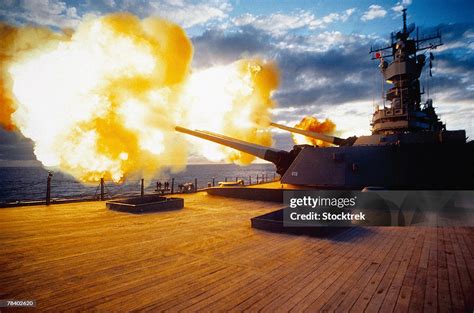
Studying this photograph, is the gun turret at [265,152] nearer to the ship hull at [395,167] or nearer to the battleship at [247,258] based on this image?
the ship hull at [395,167]

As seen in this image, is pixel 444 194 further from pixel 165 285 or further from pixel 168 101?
pixel 168 101

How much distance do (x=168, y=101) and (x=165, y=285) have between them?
1482 centimetres

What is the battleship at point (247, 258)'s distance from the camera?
3846 millimetres

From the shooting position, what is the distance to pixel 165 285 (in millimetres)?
4305

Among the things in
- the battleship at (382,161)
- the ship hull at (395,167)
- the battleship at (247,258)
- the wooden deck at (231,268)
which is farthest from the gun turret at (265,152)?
the wooden deck at (231,268)

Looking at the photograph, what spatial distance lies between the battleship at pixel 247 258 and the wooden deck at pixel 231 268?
25 mm

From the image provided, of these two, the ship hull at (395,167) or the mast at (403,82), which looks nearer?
the ship hull at (395,167)

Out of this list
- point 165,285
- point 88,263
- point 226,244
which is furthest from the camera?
point 226,244

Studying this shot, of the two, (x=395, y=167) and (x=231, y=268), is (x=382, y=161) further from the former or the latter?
(x=231, y=268)

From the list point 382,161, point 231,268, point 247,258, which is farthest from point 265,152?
point 231,268

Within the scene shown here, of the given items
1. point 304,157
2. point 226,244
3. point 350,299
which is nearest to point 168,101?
point 304,157

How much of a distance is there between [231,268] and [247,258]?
2.27 ft

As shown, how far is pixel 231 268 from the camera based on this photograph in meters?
5.07

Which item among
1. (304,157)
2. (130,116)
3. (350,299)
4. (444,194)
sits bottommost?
(350,299)
